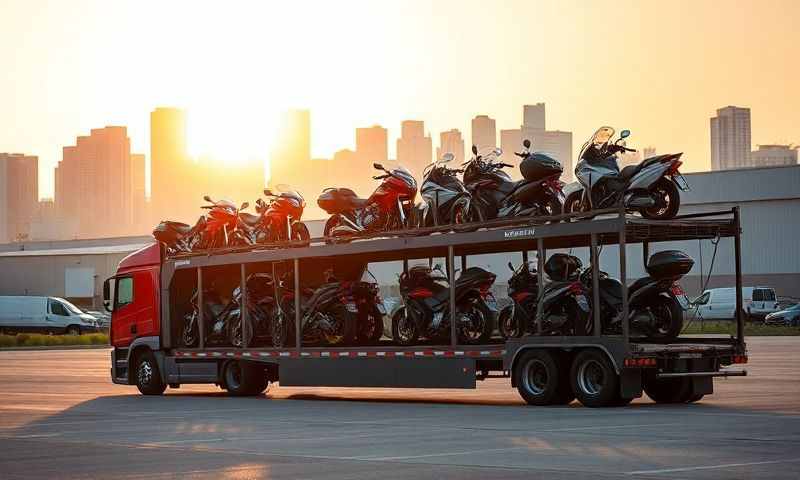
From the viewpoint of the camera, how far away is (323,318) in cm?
2564

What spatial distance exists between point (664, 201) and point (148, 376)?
1154cm

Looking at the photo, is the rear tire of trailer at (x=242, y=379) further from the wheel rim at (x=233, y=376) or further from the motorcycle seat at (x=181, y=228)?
the motorcycle seat at (x=181, y=228)

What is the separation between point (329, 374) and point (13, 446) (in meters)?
9.07

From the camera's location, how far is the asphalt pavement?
13008mm

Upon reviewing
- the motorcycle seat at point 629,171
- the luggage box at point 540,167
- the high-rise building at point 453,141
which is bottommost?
the motorcycle seat at point 629,171

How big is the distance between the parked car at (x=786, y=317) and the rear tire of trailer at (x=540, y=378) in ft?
146

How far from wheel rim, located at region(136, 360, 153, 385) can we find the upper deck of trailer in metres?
3.37

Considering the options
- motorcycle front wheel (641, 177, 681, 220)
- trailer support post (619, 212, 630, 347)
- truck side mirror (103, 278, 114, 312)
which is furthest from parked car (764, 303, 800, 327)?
trailer support post (619, 212, 630, 347)

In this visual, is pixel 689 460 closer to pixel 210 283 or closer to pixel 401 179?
pixel 401 179

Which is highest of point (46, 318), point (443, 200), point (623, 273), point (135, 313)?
point (443, 200)

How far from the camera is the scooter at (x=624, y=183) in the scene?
21.1 meters

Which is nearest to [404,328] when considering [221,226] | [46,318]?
[221,226]

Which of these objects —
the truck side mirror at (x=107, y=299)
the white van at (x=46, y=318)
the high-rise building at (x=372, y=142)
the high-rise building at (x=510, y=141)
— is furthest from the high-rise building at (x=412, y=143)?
the truck side mirror at (x=107, y=299)

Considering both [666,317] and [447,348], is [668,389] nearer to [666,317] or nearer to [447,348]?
[666,317]
